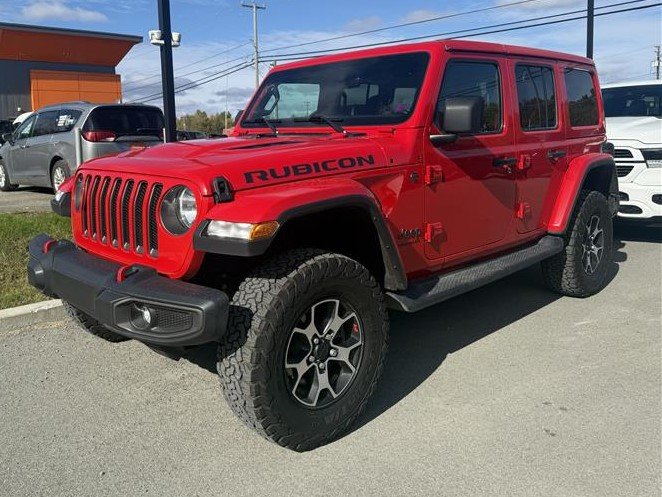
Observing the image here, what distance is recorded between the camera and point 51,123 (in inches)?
431

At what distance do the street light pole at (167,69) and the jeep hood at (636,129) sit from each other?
607cm

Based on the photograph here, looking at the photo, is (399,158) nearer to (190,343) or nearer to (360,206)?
(360,206)

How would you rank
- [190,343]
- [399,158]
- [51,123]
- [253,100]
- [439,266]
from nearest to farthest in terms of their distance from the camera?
[190,343] → [399,158] → [439,266] → [253,100] → [51,123]

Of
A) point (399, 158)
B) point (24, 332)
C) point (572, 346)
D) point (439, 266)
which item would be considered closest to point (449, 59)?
point (399, 158)

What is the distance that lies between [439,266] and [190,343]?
72.0 inches

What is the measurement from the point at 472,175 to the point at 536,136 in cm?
105

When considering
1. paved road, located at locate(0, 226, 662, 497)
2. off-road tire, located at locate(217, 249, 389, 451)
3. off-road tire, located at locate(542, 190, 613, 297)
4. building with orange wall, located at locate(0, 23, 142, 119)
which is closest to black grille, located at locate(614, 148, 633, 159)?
off-road tire, located at locate(542, 190, 613, 297)

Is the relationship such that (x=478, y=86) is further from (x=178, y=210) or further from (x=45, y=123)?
(x=45, y=123)

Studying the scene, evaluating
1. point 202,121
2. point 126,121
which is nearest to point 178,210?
point 126,121

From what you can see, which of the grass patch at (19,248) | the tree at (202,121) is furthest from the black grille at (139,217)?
the tree at (202,121)

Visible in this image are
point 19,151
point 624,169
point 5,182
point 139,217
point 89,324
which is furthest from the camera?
point 5,182

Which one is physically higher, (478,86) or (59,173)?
(478,86)

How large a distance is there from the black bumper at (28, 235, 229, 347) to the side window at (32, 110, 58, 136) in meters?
8.90

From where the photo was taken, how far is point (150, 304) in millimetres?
2656
